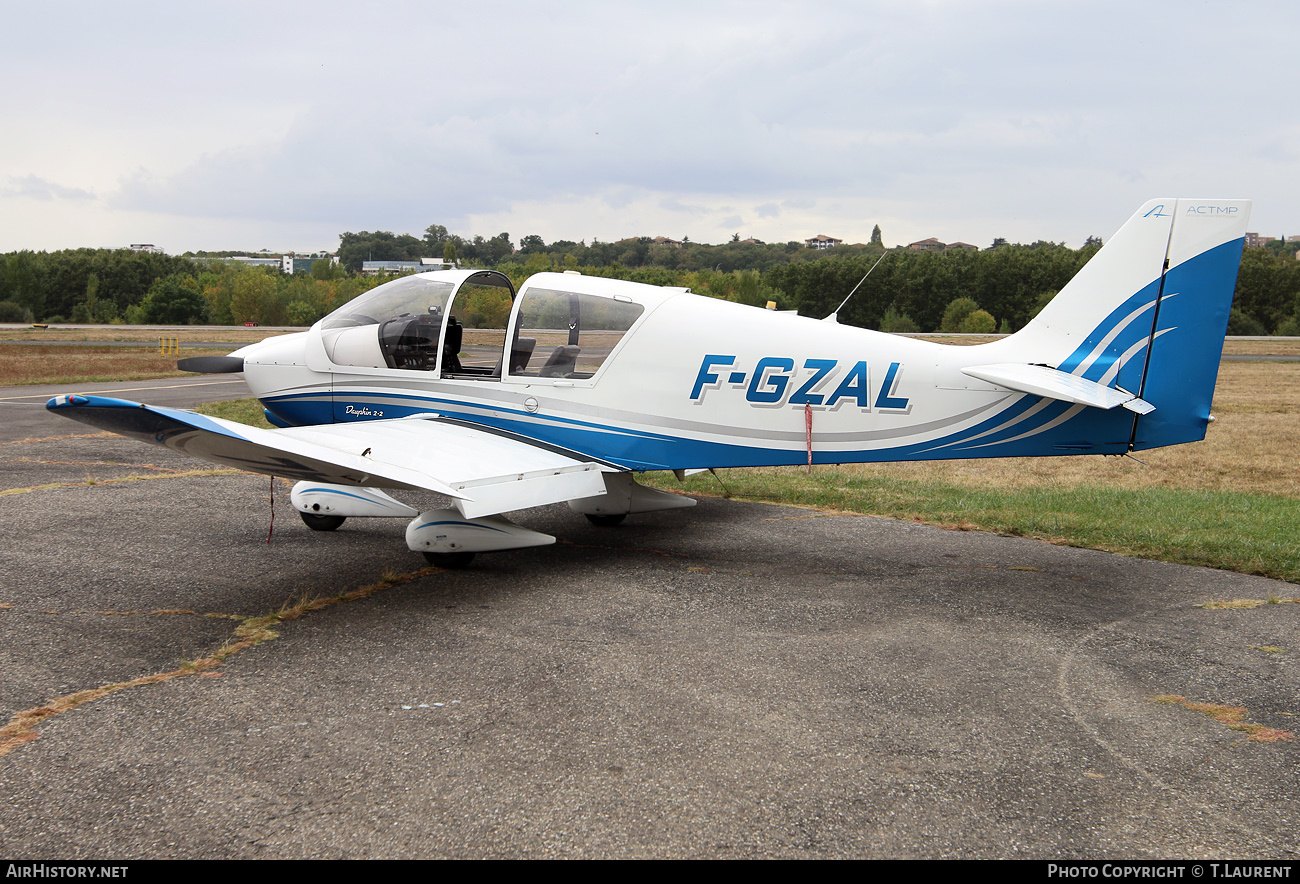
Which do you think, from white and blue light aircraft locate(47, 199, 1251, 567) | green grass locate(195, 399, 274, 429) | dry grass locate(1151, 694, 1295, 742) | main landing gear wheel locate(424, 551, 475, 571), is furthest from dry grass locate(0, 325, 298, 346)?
dry grass locate(1151, 694, 1295, 742)

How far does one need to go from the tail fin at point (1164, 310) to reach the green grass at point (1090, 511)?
6.10 feet

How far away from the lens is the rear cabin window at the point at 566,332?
7.93 m

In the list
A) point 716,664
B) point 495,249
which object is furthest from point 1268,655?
point 495,249

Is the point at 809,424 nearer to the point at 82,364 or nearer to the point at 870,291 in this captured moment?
the point at 82,364

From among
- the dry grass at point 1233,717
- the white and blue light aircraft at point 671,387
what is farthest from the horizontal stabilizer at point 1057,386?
the dry grass at point 1233,717

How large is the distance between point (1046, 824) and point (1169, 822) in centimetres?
52

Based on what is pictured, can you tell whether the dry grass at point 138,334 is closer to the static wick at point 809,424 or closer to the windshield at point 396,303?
the windshield at point 396,303

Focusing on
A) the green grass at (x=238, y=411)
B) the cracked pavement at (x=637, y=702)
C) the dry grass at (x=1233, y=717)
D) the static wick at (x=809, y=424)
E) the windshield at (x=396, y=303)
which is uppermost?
the windshield at (x=396, y=303)

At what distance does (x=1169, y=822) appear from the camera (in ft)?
11.8

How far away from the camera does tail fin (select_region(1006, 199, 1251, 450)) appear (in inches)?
264

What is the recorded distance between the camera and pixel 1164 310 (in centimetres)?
684

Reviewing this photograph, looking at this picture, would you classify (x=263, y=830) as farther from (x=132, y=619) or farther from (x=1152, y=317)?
(x=1152, y=317)

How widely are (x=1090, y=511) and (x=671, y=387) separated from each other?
17.6 feet

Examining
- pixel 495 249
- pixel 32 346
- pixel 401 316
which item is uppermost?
pixel 495 249
